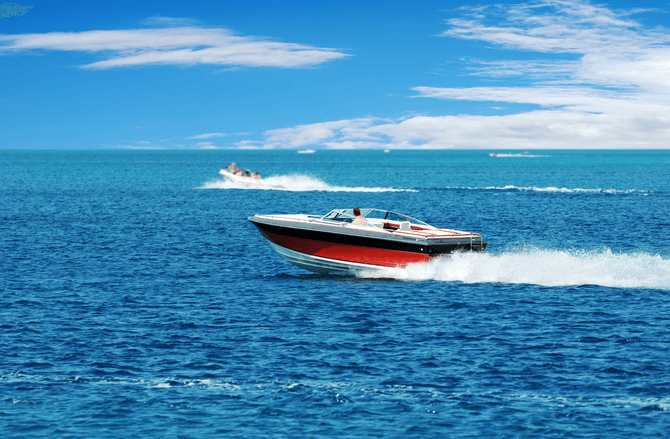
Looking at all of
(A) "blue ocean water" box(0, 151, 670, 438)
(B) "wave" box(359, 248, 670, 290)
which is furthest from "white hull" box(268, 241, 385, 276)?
(A) "blue ocean water" box(0, 151, 670, 438)

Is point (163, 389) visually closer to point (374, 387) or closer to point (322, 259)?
point (374, 387)

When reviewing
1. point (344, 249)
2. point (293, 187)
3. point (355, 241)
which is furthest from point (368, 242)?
point (293, 187)

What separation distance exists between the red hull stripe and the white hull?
189mm

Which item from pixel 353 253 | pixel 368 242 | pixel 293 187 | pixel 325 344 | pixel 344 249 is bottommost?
pixel 325 344

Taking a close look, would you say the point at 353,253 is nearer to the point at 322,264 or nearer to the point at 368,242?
the point at 368,242

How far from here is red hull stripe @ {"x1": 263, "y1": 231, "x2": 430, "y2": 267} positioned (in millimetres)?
29188

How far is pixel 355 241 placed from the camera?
29484 millimetres

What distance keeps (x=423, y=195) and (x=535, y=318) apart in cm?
6410

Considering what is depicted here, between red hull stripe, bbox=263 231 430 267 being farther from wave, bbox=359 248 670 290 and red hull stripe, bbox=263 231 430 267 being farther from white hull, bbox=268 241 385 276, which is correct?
wave, bbox=359 248 670 290

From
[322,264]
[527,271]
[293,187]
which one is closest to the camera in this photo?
[527,271]

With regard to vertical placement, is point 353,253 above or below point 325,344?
above

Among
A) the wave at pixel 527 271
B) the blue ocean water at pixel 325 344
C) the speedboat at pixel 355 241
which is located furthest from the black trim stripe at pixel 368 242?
the blue ocean water at pixel 325 344

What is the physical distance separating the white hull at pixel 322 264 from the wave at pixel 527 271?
44cm

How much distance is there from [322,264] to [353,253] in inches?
67.0
